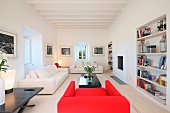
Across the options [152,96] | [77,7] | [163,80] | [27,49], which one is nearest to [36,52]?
[27,49]

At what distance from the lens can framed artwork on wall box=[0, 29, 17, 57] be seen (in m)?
3.10

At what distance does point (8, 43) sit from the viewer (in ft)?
11.0

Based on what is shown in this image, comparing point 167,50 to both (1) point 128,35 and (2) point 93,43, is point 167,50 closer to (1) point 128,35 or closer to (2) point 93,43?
(1) point 128,35

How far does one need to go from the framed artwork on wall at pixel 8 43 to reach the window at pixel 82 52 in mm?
6056

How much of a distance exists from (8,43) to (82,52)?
21.4ft

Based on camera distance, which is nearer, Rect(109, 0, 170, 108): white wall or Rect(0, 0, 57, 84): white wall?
Rect(109, 0, 170, 108): white wall

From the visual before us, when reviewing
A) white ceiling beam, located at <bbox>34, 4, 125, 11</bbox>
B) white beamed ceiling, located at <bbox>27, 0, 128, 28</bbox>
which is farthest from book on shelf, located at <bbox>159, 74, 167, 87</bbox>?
white ceiling beam, located at <bbox>34, 4, 125, 11</bbox>

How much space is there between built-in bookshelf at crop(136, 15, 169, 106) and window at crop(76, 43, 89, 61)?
5.71m

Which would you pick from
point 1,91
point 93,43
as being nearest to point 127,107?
point 1,91

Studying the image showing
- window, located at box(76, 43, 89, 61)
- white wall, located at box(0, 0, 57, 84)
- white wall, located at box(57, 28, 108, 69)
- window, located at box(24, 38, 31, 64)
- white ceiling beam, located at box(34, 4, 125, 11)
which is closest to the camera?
white wall, located at box(0, 0, 57, 84)

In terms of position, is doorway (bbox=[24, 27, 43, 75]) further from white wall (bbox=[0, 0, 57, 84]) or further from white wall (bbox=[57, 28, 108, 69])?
white wall (bbox=[57, 28, 108, 69])

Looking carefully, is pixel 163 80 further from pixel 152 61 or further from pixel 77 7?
pixel 77 7

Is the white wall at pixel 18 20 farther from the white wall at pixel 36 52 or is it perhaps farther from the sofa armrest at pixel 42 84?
the white wall at pixel 36 52

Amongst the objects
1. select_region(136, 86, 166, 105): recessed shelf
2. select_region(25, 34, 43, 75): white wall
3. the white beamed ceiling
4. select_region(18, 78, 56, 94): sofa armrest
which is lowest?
select_region(136, 86, 166, 105): recessed shelf
